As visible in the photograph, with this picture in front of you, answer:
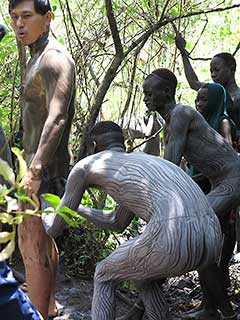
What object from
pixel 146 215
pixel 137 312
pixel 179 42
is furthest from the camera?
pixel 179 42

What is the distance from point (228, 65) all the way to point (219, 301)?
2.22 meters

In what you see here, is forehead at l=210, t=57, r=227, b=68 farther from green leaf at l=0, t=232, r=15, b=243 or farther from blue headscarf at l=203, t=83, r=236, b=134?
green leaf at l=0, t=232, r=15, b=243

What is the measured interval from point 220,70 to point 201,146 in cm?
169

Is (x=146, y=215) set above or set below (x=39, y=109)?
below

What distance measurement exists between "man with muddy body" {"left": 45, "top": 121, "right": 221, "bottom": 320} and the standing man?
30 cm

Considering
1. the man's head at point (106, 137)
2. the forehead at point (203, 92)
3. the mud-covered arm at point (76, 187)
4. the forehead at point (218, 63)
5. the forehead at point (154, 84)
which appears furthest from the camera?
the forehead at point (218, 63)

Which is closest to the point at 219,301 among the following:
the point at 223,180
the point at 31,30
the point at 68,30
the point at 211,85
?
the point at 223,180

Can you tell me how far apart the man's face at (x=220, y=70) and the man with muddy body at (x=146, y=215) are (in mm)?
2375

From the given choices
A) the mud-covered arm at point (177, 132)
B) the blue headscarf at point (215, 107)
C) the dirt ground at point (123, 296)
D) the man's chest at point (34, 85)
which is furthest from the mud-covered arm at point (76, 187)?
the blue headscarf at point (215, 107)

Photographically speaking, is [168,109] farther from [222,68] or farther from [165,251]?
[222,68]

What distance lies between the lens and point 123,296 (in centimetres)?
536

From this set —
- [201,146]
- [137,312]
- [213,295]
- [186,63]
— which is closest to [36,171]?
[201,146]

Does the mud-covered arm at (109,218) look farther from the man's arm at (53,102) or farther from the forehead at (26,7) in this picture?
the forehead at (26,7)

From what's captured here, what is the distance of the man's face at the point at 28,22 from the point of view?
13.7ft
